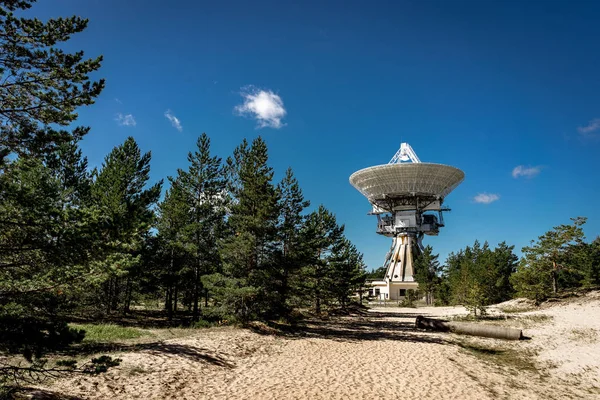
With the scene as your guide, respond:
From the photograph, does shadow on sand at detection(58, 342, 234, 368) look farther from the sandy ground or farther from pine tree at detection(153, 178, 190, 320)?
pine tree at detection(153, 178, 190, 320)

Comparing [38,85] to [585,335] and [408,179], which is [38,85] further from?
[408,179]

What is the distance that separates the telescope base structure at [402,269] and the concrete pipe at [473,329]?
45180mm

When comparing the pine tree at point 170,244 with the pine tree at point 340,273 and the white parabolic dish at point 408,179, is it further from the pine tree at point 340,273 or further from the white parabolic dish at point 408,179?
the white parabolic dish at point 408,179

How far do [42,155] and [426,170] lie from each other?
55.9 meters

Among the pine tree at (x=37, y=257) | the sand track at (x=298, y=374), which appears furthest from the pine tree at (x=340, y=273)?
the pine tree at (x=37, y=257)

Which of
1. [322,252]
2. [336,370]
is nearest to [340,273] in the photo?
[322,252]

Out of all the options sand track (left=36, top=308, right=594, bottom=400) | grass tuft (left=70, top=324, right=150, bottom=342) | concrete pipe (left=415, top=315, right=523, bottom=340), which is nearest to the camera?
sand track (left=36, top=308, right=594, bottom=400)

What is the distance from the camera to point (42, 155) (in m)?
7.00

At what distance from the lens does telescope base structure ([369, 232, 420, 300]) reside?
68938mm

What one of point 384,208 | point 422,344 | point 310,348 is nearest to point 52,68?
point 310,348

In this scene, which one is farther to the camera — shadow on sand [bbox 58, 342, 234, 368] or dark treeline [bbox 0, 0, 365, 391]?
shadow on sand [bbox 58, 342, 234, 368]

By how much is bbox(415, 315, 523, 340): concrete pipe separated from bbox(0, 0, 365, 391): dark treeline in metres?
9.25

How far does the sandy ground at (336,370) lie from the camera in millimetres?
9625

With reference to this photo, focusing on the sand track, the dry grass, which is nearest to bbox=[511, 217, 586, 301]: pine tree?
the dry grass
